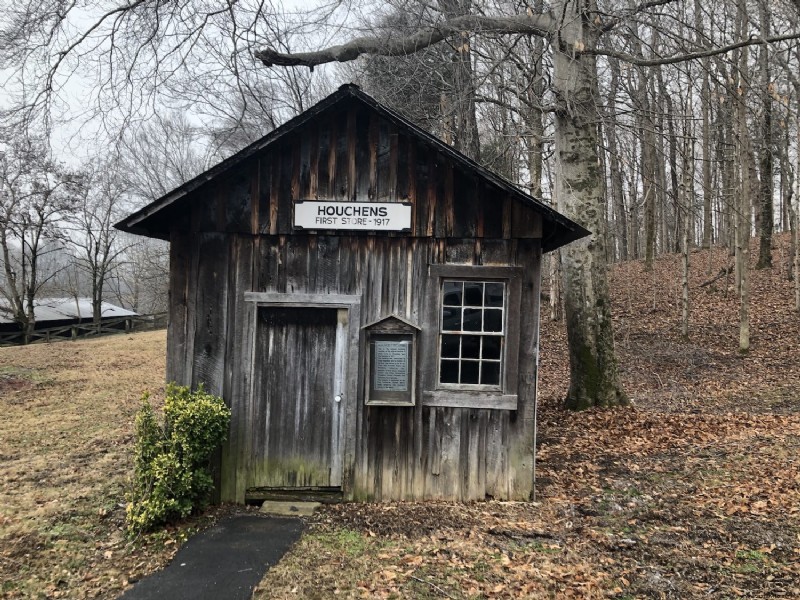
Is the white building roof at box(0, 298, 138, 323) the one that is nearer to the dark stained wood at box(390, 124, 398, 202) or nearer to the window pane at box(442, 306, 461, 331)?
the dark stained wood at box(390, 124, 398, 202)

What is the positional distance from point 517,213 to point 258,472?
4288mm

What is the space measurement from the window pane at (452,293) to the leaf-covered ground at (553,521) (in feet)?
7.70

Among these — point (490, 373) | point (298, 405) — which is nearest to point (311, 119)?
point (298, 405)

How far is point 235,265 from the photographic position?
6461mm

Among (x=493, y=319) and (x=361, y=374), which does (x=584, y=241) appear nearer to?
(x=493, y=319)

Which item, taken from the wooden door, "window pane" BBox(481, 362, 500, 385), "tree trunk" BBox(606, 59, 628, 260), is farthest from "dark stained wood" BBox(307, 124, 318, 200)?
"tree trunk" BBox(606, 59, 628, 260)

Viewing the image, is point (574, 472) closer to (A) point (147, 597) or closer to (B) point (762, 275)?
(A) point (147, 597)

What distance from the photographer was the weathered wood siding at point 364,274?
20.9ft

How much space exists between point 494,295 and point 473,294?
0.25m

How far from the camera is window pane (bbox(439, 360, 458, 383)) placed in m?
6.50

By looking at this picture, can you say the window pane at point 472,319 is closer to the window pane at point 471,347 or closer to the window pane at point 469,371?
the window pane at point 471,347

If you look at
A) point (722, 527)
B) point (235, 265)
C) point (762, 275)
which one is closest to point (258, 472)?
point (235, 265)

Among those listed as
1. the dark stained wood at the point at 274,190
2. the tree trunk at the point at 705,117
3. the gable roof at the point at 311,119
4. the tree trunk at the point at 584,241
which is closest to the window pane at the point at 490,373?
the gable roof at the point at 311,119

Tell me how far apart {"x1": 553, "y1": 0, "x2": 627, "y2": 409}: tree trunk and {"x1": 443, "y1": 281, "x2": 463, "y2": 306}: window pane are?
4476 millimetres
